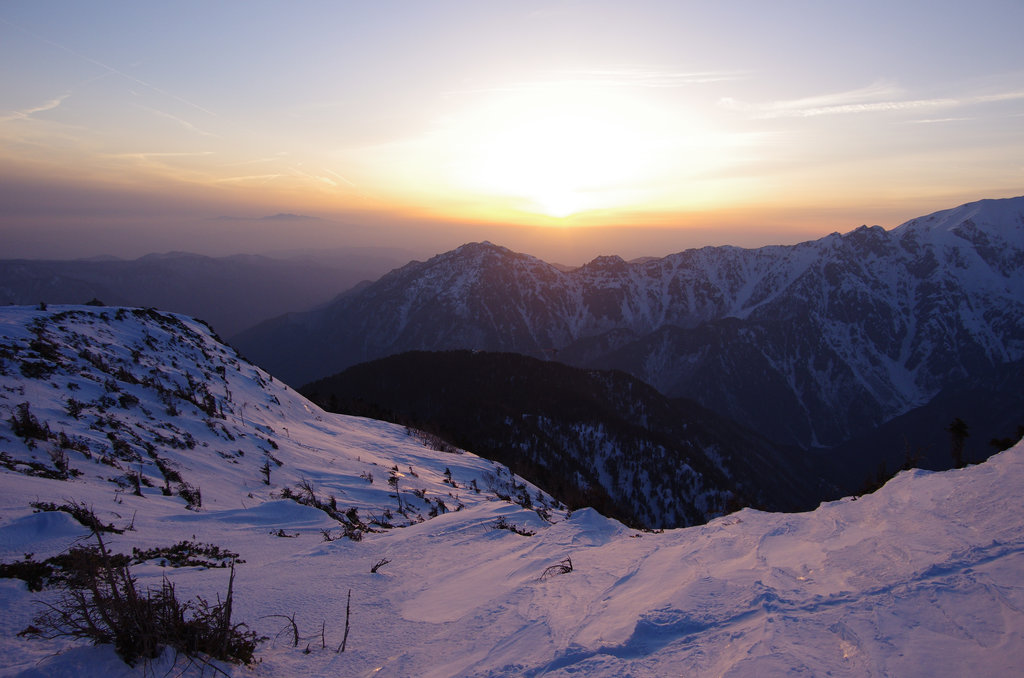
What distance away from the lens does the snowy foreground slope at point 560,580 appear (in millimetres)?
3807

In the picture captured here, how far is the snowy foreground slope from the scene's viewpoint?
150 inches

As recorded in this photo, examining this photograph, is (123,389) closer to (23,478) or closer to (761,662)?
(23,478)

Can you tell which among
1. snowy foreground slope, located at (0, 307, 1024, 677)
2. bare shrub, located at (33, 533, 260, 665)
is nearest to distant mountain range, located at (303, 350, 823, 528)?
snowy foreground slope, located at (0, 307, 1024, 677)

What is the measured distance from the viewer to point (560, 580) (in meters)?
6.23

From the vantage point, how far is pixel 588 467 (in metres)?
84.5

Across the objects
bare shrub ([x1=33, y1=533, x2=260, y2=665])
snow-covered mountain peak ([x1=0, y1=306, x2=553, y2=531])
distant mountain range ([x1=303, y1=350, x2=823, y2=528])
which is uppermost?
bare shrub ([x1=33, y1=533, x2=260, y2=665])

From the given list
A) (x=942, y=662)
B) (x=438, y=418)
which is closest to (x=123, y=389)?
(x=942, y=662)

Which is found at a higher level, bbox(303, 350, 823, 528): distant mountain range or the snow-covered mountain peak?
the snow-covered mountain peak

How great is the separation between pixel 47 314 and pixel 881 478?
31.2 metres

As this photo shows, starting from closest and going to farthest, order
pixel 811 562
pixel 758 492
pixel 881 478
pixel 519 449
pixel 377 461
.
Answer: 1. pixel 811 562
2. pixel 881 478
3. pixel 377 461
4. pixel 519 449
5. pixel 758 492

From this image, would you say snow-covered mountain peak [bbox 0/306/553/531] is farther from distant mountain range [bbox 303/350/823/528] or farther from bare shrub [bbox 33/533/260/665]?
distant mountain range [bbox 303/350/823/528]

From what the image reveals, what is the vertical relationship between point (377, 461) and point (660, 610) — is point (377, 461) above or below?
below

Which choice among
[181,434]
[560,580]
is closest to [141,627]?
[560,580]

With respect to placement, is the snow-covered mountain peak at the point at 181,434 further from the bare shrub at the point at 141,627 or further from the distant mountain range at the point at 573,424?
the distant mountain range at the point at 573,424
